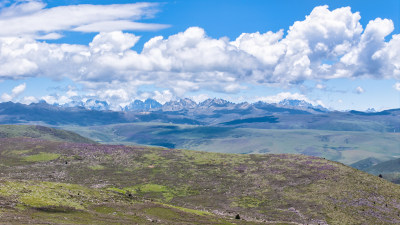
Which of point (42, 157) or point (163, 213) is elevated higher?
point (42, 157)

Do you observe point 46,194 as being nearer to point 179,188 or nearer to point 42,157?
point 179,188

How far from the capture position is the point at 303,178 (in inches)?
Answer: 5561

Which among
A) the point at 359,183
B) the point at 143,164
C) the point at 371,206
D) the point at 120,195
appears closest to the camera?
the point at 120,195

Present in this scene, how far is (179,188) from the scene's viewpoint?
5384 inches

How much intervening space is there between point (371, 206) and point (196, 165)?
8173 cm

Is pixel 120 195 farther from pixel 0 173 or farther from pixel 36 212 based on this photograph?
pixel 0 173

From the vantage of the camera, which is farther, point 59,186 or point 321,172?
point 321,172

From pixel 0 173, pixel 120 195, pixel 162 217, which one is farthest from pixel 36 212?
pixel 0 173

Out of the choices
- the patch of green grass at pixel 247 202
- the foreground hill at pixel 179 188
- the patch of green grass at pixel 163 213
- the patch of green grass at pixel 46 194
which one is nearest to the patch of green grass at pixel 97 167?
the foreground hill at pixel 179 188

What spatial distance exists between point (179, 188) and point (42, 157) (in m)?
78.1

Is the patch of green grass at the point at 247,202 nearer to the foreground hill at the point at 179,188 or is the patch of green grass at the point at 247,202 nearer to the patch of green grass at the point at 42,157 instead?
the foreground hill at the point at 179,188

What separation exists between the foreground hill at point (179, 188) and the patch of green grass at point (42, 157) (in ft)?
3.39

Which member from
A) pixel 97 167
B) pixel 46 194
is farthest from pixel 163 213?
pixel 97 167

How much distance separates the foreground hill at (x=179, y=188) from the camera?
231 ft
